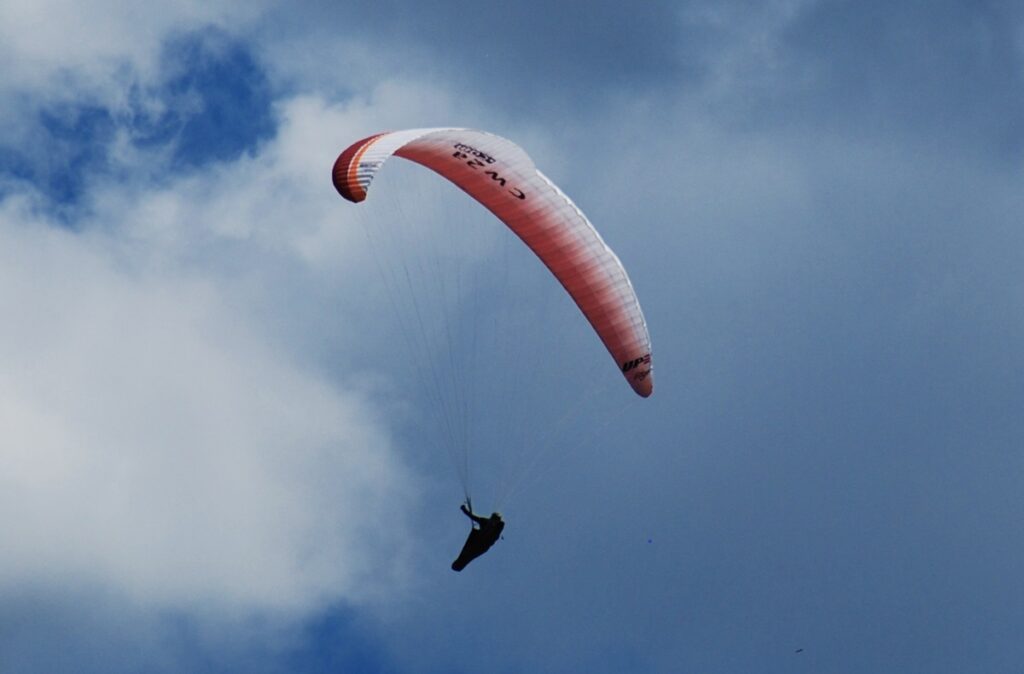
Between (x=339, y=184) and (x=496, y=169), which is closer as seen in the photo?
(x=339, y=184)

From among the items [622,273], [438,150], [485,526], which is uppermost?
[438,150]

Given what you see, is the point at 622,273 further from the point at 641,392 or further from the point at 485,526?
the point at 485,526

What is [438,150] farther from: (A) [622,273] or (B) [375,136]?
(A) [622,273]

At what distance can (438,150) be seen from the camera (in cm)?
6088

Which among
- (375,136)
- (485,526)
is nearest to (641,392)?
(485,526)

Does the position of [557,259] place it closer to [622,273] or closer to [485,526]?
[622,273]

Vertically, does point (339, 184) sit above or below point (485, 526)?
above

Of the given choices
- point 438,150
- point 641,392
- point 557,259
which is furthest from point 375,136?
point 641,392

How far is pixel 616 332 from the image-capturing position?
6256 cm

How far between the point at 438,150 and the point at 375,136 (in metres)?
2.10

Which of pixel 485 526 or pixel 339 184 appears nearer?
pixel 339 184

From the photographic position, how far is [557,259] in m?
62.2

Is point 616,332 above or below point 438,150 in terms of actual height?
below

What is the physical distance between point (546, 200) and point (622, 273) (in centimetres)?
307
